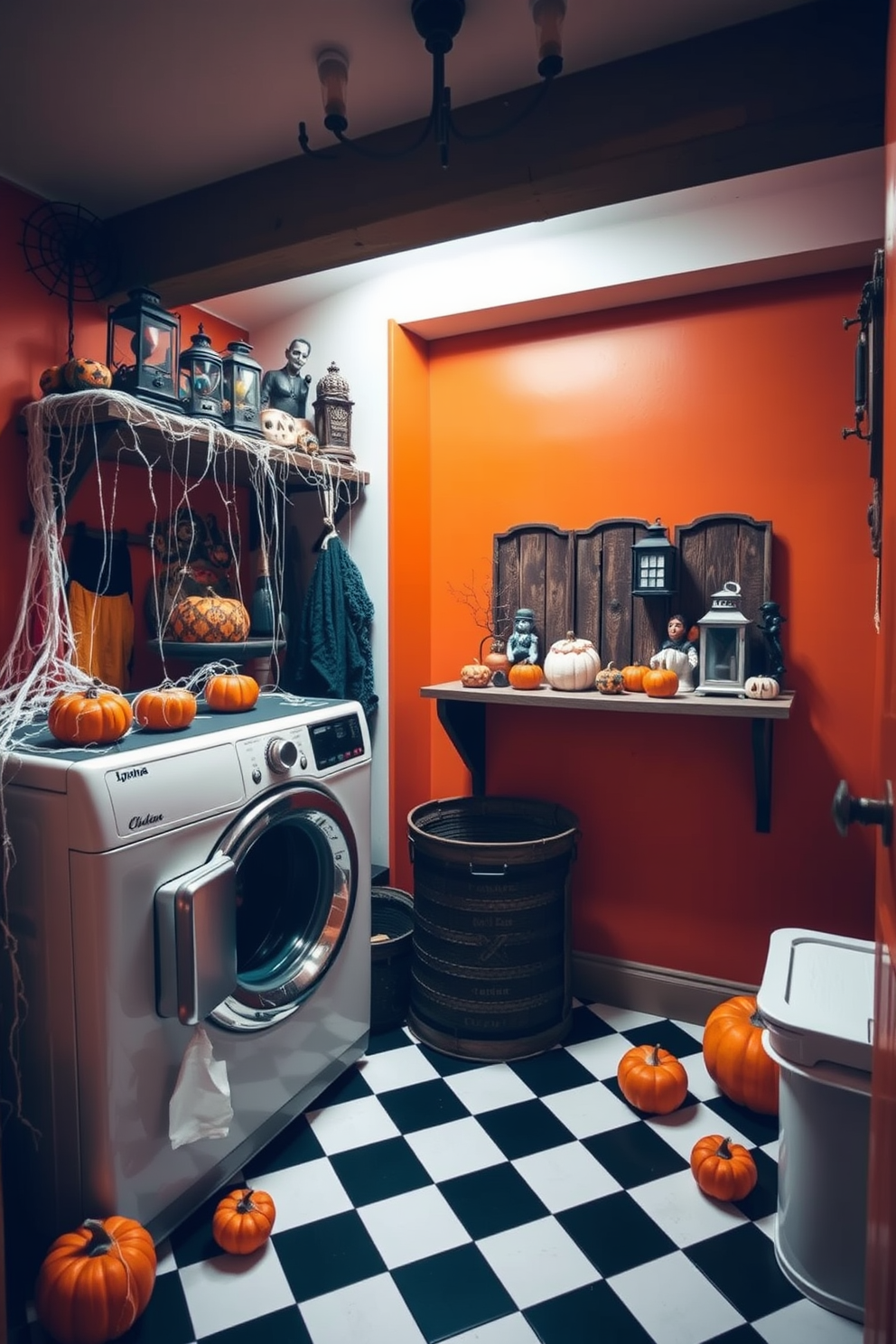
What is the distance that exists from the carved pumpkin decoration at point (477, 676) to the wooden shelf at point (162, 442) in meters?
0.75

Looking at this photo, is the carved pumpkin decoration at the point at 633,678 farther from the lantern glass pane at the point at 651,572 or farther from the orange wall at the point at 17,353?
the orange wall at the point at 17,353

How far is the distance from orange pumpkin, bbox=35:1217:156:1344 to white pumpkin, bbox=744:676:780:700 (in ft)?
5.88

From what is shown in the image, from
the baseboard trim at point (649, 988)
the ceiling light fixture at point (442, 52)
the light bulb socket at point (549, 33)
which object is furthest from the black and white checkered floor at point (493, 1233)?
the light bulb socket at point (549, 33)

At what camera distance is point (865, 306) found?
1488mm

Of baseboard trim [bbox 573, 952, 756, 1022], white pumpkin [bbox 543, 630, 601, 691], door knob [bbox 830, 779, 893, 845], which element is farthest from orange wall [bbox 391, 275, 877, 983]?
door knob [bbox 830, 779, 893, 845]

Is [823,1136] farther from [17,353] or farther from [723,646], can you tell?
[17,353]

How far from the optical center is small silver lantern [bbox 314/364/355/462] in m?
2.59

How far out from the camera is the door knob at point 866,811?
816 mm

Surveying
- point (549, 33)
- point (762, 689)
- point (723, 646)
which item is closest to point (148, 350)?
point (549, 33)

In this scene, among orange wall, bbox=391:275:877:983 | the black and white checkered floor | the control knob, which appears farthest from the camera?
orange wall, bbox=391:275:877:983

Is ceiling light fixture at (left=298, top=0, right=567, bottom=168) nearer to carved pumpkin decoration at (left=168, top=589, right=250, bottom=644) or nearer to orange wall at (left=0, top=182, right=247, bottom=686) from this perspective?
orange wall at (left=0, top=182, right=247, bottom=686)

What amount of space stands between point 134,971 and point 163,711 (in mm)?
509

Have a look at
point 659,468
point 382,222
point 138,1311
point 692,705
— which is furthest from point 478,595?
point 138,1311

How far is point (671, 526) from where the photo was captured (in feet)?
7.95
